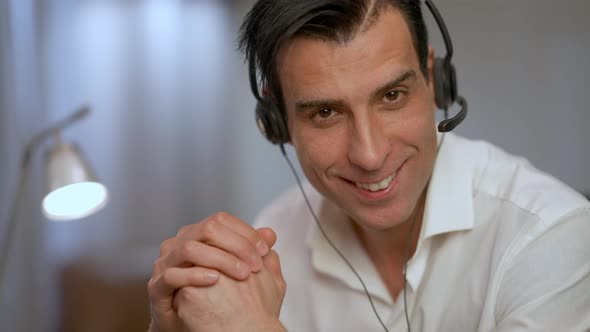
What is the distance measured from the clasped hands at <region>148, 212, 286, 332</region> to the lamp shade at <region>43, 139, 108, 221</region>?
2.06 feet

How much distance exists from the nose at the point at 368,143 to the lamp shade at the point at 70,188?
2.82ft

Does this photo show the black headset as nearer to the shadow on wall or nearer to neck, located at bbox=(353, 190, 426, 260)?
neck, located at bbox=(353, 190, 426, 260)

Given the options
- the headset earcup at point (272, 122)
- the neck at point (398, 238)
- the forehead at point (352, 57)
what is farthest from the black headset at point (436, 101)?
the neck at point (398, 238)

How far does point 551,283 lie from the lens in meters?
1.03

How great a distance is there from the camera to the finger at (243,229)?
1107 mm

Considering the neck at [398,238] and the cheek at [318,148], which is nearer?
the cheek at [318,148]

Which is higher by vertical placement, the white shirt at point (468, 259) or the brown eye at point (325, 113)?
the brown eye at point (325, 113)

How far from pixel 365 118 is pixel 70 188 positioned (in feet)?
3.04

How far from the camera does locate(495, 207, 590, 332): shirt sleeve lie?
1010mm

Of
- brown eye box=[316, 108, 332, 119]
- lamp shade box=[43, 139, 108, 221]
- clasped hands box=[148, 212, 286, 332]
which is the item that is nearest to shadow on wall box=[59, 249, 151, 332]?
lamp shade box=[43, 139, 108, 221]

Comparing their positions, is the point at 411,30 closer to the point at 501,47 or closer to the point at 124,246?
the point at 501,47

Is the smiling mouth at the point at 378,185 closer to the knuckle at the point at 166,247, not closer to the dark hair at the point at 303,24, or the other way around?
the dark hair at the point at 303,24

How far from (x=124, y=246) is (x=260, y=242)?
8.52 ft

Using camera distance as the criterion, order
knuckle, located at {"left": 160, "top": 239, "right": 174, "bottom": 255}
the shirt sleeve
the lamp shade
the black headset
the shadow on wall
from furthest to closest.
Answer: the shadow on wall < the lamp shade < the black headset < knuckle, located at {"left": 160, "top": 239, "right": 174, "bottom": 255} < the shirt sleeve
